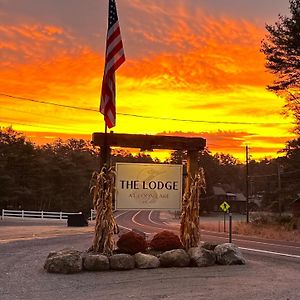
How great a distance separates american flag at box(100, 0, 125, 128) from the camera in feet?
44.5

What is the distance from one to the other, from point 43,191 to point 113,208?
66795mm

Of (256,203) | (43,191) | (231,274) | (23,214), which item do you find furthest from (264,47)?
(256,203)

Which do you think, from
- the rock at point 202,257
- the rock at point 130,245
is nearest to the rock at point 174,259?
the rock at point 202,257

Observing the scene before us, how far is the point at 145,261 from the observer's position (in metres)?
12.3

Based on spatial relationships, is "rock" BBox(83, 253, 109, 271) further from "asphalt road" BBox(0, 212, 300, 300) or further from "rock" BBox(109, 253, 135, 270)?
"asphalt road" BBox(0, 212, 300, 300)

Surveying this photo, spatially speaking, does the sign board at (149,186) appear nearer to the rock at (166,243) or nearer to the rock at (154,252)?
the rock at (166,243)

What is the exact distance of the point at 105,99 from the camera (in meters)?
13.7

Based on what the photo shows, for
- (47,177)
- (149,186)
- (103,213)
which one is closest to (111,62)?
(149,186)

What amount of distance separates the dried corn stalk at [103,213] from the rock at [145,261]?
2.71ft

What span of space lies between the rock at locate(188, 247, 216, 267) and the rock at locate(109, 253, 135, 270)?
171 centimetres

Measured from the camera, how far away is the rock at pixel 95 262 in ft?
38.9

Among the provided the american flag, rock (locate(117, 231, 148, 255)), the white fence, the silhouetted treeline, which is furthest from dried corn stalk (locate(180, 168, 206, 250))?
the silhouetted treeline

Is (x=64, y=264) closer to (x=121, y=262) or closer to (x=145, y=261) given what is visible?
(x=121, y=262)

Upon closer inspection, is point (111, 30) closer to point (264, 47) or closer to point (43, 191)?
point (264, 47)
